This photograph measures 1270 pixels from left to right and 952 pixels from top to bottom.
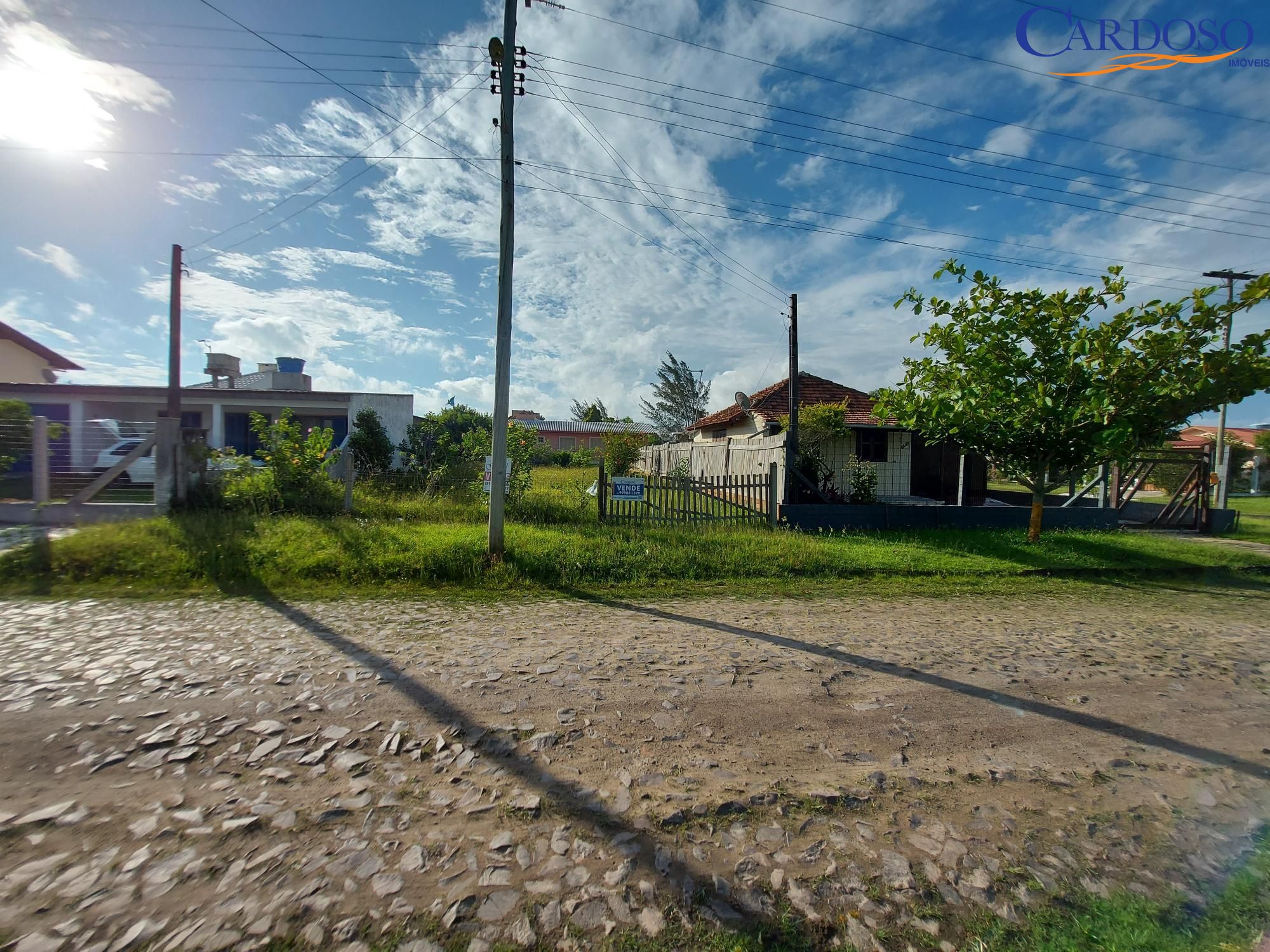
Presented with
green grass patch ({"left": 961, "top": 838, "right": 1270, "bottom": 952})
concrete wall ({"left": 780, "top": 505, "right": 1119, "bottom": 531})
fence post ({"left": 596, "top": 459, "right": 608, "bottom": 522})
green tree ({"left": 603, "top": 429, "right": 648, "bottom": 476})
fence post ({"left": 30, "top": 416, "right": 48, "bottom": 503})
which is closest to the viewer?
green grass patch ({"left": 961, "top": 838, "right": 1270, "bottom": 952})

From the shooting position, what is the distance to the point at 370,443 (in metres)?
18.8

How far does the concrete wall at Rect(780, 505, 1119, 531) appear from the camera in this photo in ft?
35.9

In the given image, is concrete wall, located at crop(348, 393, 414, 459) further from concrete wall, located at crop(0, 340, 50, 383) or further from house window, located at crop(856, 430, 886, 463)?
house window, located at crop(856, 430, 886, 463)

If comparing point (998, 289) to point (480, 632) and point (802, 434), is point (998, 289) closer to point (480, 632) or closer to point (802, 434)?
point (802, 434)

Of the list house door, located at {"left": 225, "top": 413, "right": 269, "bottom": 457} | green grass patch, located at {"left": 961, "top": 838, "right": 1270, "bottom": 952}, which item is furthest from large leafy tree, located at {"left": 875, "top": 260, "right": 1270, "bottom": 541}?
house door, located at {"left": 225, "top": 413, "right": 269, "bottom": 457}

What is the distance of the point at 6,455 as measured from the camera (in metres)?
10.6

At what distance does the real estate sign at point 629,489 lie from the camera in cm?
1016

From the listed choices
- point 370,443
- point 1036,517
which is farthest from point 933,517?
point 370,443


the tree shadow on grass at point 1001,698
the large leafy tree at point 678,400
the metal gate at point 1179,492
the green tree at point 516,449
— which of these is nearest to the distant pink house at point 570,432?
the large leafy tree at point 678,400

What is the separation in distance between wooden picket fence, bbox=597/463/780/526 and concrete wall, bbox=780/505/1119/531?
589 millimetres

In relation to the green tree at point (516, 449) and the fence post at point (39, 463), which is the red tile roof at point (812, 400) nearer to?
the green tree at point (516, 449)

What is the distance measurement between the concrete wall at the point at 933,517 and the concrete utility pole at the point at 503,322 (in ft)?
19.0

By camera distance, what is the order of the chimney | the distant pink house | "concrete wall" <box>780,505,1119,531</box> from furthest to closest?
the distant pink house
the chimney
"concrete wall" <box>780,505,1119,531</box>

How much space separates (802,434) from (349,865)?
1411cm
